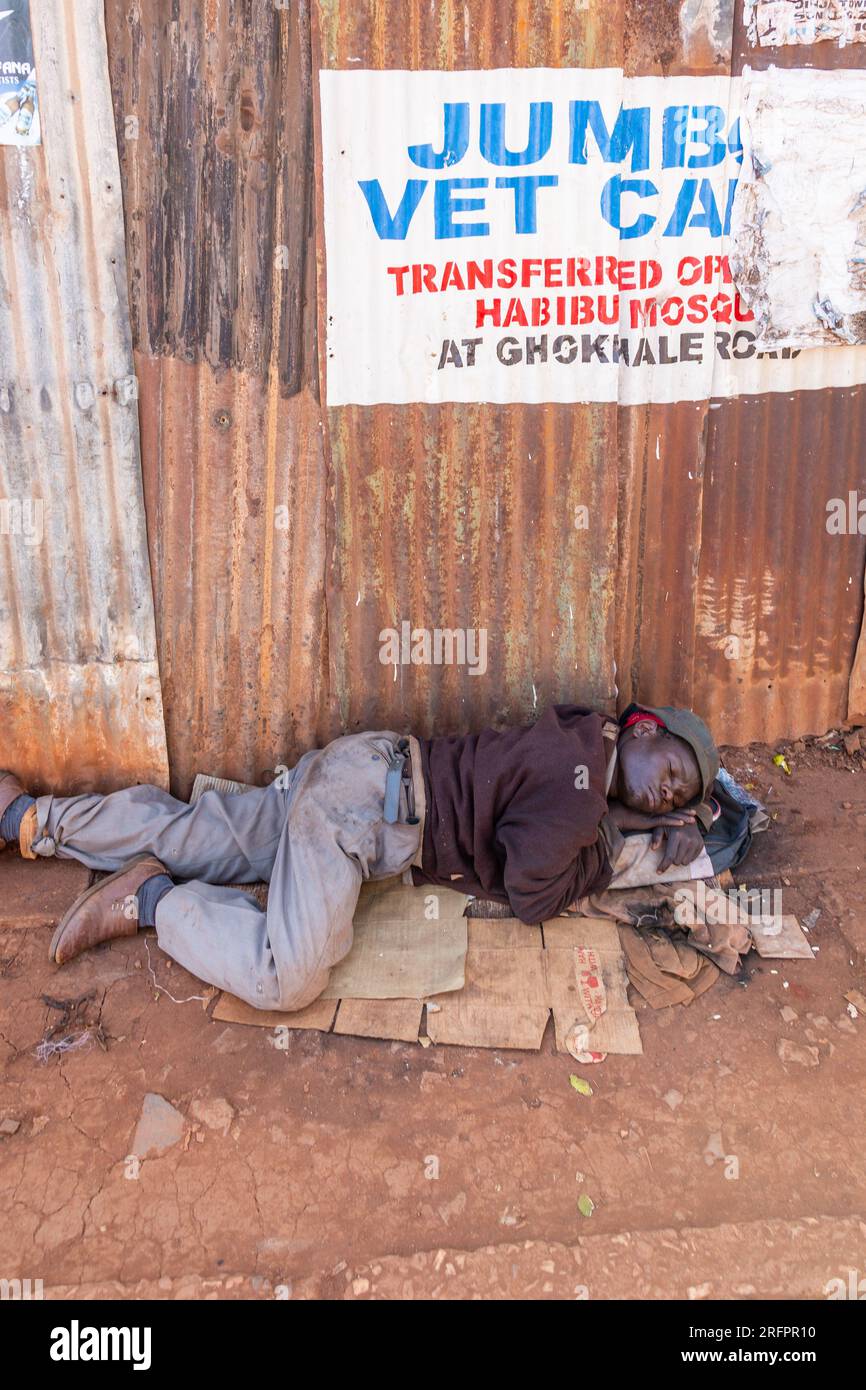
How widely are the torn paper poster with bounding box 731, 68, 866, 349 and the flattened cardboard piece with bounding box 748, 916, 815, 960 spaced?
208cm

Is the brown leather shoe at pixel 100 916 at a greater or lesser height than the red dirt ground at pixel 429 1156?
greater

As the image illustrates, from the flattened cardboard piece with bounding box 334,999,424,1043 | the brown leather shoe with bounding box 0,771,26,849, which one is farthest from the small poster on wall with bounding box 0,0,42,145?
the flattened cardboard piece with bounding box 334,999,424,1043

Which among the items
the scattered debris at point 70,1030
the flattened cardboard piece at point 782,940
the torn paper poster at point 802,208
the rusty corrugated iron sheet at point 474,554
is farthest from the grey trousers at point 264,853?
the torn paper poster at point 802,208

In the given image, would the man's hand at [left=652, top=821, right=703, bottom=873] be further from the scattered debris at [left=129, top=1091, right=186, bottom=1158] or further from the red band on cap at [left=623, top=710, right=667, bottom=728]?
the scattered debris at [left=129, top=1091, right=186, bottom=1158]

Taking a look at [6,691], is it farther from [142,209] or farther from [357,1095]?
[357,1095]

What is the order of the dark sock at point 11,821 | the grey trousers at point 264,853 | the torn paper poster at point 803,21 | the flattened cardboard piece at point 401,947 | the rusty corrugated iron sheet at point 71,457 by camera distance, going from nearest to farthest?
the grey trousers at point 264,853 → the flattened cardboard piece at point 401,947 → the rusty corrugated iron sheet at point 71,457 → the torn paper poster at point 803,21 → the dark sock at point 11,821

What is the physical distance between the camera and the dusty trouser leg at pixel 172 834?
11.3ft

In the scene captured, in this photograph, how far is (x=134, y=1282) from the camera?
2.23m

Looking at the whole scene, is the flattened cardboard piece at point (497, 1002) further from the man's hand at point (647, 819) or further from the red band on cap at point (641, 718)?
the red band on cap at point (641, 718)

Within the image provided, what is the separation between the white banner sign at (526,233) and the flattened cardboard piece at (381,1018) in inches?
79.9

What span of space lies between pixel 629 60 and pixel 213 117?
1.42 m

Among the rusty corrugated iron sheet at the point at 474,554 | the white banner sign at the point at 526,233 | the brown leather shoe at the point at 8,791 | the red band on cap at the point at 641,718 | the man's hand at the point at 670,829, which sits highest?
the white banner sign at the point at 526,233

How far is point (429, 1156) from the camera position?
2525mm

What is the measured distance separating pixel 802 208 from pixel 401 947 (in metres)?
2.93
